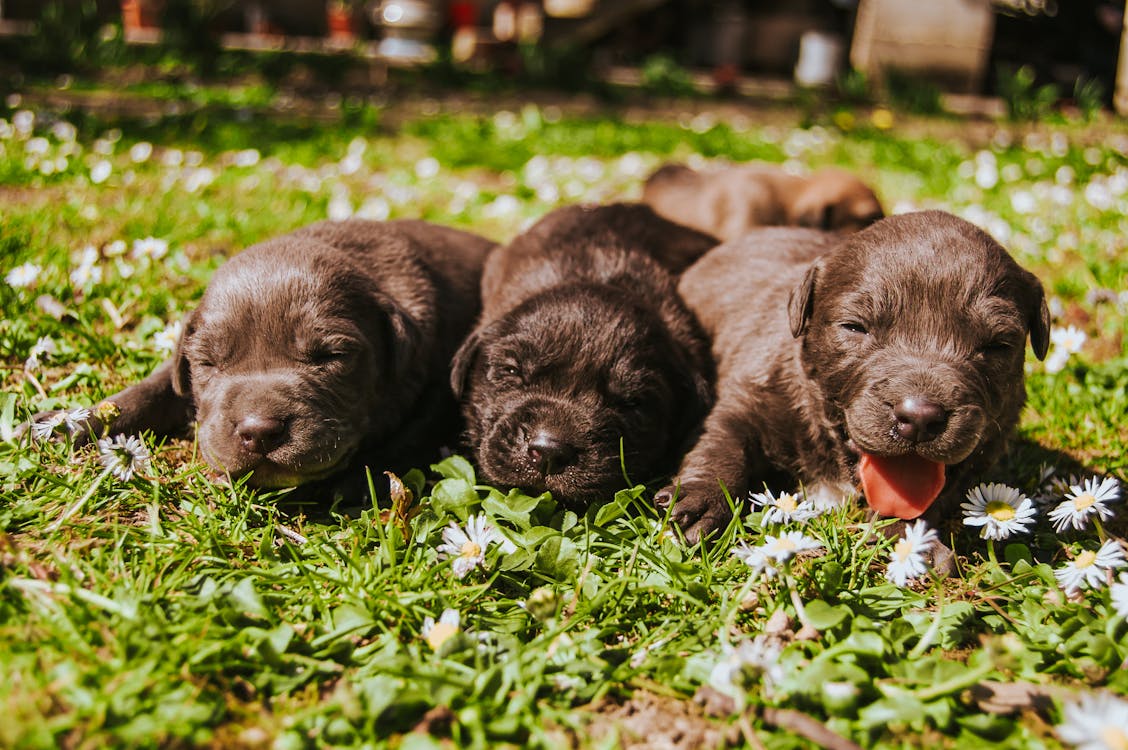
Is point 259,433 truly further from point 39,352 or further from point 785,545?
point 785,545

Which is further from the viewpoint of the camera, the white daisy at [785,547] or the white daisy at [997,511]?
the white daisy at [997,511]

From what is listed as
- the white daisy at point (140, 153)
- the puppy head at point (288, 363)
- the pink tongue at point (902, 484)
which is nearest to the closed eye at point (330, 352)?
Answer: the puppy head at point (288, 363)

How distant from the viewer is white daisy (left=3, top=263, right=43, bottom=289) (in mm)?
4641

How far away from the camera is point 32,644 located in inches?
97.2

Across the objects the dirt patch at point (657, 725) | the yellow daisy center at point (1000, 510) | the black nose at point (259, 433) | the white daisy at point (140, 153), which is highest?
the white daisy at point (140, 153)

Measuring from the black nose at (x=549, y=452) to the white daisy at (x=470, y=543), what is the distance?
1.02ft

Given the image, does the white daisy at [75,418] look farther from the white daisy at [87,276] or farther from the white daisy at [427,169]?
the white daisy at [427,169]

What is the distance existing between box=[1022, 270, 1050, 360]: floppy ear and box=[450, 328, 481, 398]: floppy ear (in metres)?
2.14

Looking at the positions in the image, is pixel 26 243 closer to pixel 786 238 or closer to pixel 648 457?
pixel 648 457

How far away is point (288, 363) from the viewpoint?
360cm

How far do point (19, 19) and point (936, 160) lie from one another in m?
15.3

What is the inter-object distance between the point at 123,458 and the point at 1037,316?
334 cm

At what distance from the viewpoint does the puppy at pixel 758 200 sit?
6.43 meters

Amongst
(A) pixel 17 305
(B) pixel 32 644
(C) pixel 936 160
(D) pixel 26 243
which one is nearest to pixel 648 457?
(B) pixel 32 644
